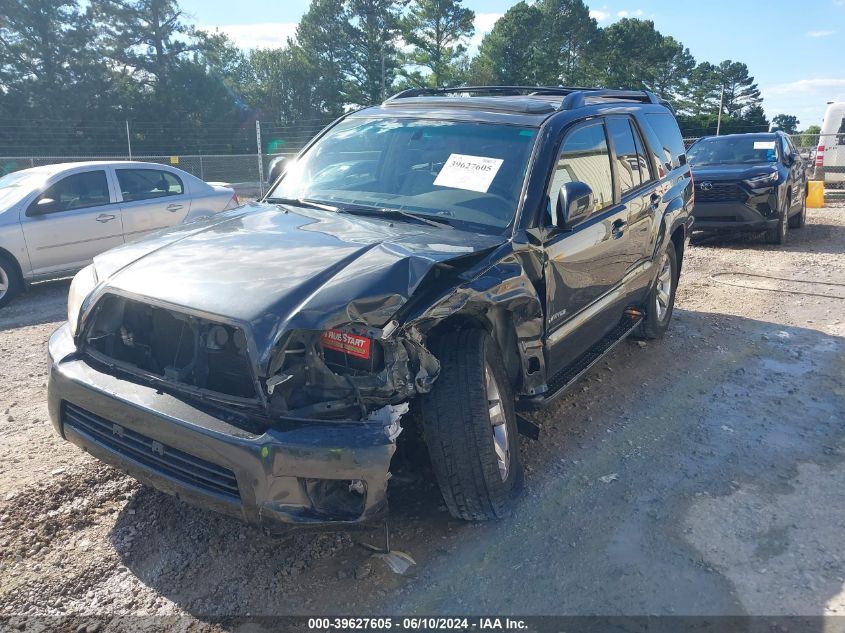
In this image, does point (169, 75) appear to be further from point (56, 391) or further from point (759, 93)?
Result: point (759, 93)

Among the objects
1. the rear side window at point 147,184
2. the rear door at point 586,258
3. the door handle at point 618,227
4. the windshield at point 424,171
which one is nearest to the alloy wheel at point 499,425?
the rear door at point 586,258

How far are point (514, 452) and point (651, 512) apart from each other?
77 centimetres

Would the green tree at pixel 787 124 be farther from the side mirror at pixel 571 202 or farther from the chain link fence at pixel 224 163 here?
the side mirror at pixel 571 202

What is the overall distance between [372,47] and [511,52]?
1043 cm

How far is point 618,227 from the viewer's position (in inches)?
186

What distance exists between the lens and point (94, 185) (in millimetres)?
8594

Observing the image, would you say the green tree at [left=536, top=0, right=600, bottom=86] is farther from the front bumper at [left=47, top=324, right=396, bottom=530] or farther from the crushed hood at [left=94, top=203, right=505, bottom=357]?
the front bumper at [left=47, top=324, right=396, bottom=530]

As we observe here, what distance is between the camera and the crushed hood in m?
Answer: 2.71

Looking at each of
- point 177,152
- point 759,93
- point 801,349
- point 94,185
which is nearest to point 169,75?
point 177,152

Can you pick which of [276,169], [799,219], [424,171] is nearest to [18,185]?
[276,169]

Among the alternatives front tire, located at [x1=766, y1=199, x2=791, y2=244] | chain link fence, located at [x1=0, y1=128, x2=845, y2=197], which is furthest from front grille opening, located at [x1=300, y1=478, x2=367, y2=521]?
chain link fence, located at [x1=0, y1=128, x2=845, y2=197]

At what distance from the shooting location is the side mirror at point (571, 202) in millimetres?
3662

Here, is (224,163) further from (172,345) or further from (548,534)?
(548,534)

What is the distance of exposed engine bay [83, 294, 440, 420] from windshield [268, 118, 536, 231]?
1.11 m
